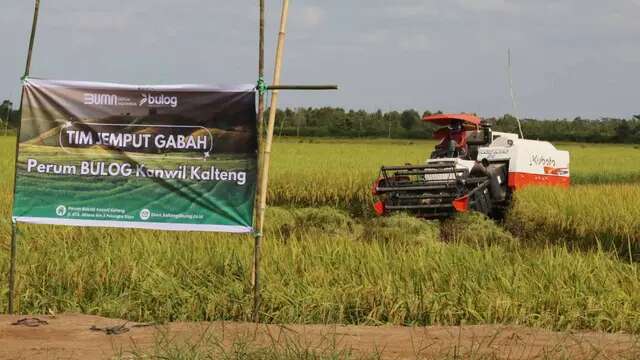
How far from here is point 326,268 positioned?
7.55 m

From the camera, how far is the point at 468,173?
1333 centimetres

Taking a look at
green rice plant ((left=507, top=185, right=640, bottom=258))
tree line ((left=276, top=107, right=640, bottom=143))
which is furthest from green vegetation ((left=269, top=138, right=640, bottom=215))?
tree line ((left=276, top=107, right=640, bottom=143))

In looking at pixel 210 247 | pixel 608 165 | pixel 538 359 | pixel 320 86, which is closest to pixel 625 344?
pixel 538 359

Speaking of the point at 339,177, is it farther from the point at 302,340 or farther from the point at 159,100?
the point at 302,340

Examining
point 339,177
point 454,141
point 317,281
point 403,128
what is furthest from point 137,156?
point 403,128

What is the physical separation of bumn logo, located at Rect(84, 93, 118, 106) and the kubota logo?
236 millimetres

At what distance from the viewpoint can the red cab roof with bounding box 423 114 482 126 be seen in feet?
46.9

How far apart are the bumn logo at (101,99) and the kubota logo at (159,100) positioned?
0.77ft

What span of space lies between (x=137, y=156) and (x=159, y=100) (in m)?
0.47

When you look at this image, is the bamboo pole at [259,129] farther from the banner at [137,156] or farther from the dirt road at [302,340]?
the dirt road at [302,340]

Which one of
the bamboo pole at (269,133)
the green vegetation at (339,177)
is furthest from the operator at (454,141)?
the bamboo pole at (269,133)

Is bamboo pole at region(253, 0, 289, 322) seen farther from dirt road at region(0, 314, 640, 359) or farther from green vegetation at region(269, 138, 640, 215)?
green vegetation at region(269, 138, 640, 215)

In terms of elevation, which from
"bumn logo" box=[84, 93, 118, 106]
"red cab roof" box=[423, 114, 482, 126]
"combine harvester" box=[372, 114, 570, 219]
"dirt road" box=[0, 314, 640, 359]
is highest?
"red cab roof" box=[423, 114, 482, 126]

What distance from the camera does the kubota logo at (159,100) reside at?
6.50m
